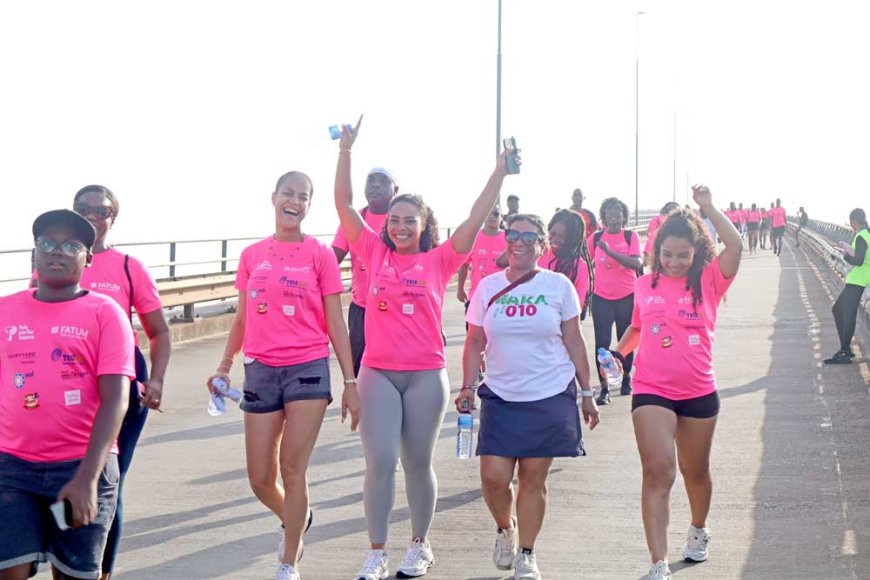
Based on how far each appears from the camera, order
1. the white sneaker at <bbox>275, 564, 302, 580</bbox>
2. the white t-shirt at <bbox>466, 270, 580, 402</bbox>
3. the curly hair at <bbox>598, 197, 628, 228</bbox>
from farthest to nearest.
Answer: the curly hair at <bbox>598, 197, 628, 228</bbox>, the white t-shirt at <bbox>466, 270, 580, 402</bbox>, the white sneaker at <bbox>275, 564, 302, 580</bbox>

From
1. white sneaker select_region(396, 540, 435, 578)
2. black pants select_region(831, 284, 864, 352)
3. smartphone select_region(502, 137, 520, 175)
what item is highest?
→ smartphone select_region(502, 137, 520, 175)

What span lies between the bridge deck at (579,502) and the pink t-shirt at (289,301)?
119 centimetres

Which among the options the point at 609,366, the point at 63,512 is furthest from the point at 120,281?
the point at 609,366

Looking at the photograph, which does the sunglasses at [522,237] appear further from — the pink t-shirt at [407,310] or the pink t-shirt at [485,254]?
the pink t-shirt at [485,254]

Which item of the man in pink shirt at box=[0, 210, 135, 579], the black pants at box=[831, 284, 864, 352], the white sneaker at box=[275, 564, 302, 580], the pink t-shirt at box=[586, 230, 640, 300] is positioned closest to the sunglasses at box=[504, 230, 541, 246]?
the white sneaker at box=[275, 564, 302, 580]

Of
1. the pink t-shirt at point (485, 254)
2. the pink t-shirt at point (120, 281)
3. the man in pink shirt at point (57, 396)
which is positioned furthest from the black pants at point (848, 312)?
the man in pink shirt at point (57, 396)

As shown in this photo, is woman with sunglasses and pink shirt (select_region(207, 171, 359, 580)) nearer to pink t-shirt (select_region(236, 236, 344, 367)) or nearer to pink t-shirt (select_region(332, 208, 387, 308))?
pink t-shirt (select_region(236, 236, 344, 367))

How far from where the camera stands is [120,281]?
20.8ft

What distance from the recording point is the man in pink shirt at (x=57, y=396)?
490cm

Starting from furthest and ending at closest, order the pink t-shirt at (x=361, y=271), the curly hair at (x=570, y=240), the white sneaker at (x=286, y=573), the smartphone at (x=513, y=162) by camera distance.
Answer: the curly hair at (x=570, y=240)
the pink t-shirt at (x=361, y=271)
the smartphone at (x=513, y=162)
the white sneaker at (x=286, y=573)

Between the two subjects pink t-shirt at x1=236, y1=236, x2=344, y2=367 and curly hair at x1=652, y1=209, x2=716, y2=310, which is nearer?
pink t-shirt at x1=236, y1=236, x2=344, y2=367

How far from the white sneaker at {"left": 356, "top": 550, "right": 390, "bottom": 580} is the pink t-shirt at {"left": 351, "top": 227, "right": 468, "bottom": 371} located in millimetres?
925

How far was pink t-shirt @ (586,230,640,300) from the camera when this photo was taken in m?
13.4

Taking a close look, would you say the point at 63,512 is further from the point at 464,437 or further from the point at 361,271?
the point at 361,271
